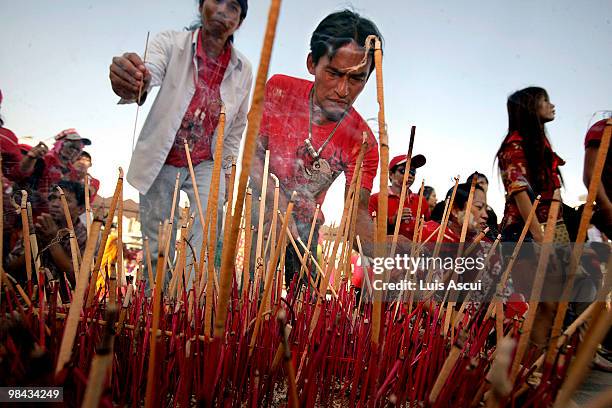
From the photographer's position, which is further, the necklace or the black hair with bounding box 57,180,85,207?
the black hair with bounding box 57,180,85,207

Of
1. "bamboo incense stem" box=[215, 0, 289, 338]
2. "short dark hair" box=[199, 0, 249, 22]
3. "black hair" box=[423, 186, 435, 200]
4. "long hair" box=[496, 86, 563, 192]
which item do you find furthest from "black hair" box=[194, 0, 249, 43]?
"black hair" box=[423, 186, 435, 200]

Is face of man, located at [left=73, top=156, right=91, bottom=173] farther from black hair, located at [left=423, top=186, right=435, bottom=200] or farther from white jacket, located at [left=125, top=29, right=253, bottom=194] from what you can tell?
black hair, located at [left=423, top=186, right=435, bottom=200]

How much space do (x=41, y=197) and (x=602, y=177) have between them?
1823mm

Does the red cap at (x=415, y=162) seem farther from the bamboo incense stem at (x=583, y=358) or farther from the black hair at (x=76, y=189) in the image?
the bamboo incense stem at (x=583, y=358)

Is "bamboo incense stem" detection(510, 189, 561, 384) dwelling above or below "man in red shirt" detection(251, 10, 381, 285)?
below

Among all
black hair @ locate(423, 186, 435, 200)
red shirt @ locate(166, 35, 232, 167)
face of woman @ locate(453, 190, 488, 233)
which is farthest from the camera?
black hair @ locate(423, 186, 435, 200)

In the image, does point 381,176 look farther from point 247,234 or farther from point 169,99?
point 169,99

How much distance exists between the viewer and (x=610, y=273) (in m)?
0.39

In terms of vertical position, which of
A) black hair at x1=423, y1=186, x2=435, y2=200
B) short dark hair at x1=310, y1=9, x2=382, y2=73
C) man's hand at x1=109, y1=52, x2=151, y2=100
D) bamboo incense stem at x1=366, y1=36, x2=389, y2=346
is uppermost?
short dark hair at x1=310, y1=9, x2=382, y2=73

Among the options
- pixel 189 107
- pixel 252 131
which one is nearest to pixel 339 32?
pixel 189 107

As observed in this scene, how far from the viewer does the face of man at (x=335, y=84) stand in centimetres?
144

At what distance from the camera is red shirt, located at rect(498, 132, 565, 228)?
141cm

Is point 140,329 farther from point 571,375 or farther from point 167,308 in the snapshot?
point 571,375

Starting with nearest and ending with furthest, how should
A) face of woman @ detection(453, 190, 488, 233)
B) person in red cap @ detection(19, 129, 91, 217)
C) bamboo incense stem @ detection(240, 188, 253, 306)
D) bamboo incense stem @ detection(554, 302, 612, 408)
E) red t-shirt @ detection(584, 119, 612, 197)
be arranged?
bamboo incense stem @ detection(554, 302, 612, 408)
bamboo incense stem @ detection(240, 188, 253, 306)
person in red cap @ detection(19, 129, 91, 217)
red t-shirt @ detection(584, 119, 612, 197)
face of woman @ detection(453, 190, 488, 233)
